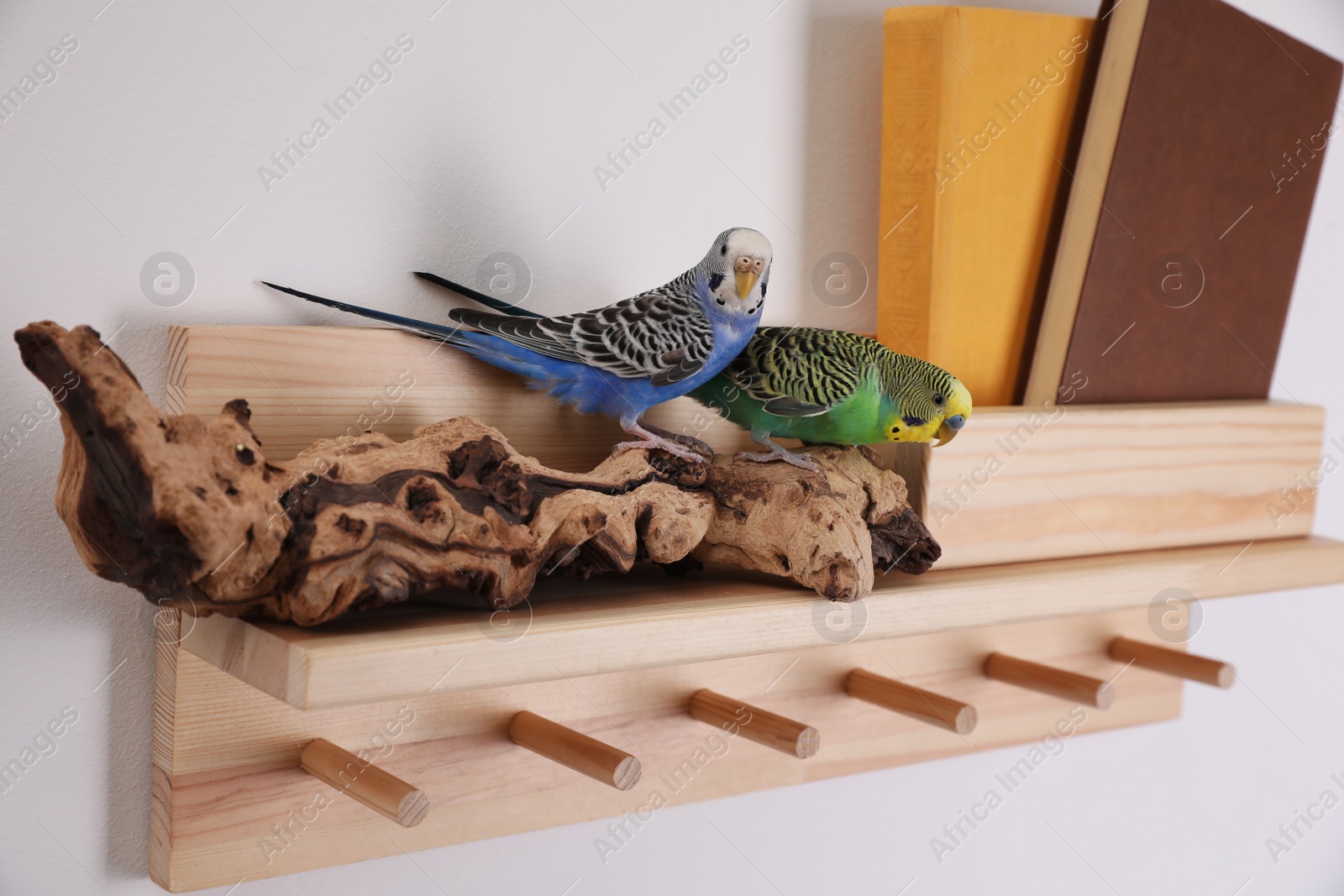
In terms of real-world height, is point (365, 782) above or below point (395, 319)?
below

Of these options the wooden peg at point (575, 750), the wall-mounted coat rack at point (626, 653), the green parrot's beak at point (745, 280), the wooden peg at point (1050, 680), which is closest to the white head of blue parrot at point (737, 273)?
the green parrot's beak at point (745, 280)

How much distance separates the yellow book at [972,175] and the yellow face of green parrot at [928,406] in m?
0.12

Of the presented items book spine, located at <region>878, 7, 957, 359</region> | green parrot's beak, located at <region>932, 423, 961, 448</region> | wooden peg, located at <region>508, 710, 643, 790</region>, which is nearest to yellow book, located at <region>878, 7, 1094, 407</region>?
book spine, located at <region>878, 7, 957, 359</region>

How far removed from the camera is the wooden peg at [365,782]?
1.36 ft

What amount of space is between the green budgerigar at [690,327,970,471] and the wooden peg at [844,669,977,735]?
170mm

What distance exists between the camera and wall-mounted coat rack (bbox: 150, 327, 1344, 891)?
41 centimetres

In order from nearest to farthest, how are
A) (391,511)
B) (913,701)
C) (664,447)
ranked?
(391,511)
(664,447)
(913,701)

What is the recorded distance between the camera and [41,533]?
0.44 meters

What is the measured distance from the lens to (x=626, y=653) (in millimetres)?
412

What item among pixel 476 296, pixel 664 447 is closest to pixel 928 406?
pixel 664 447

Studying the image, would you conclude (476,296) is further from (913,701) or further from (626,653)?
(913,701)

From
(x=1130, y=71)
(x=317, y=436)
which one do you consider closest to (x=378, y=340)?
(x=317, y=436)

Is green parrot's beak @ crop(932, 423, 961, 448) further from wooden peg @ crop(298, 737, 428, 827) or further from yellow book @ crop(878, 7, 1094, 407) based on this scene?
wooden peg @ crop(298, 737, 428, 827)

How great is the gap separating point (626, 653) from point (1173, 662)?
0.47 metres
